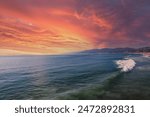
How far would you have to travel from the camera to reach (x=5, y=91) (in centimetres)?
1658

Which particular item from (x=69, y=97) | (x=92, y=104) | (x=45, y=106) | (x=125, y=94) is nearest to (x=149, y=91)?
(x=125, y=94)

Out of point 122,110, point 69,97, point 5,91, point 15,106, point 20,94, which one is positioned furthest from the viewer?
point 5,91

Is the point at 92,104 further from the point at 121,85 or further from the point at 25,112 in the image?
the point at 121,85

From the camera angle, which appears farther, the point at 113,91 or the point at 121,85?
the point at 121,85

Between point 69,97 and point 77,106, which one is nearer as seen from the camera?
point 77,106

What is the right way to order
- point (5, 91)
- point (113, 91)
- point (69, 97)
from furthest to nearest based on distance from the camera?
point (5, 91), point (113, 91), point (69, 97)

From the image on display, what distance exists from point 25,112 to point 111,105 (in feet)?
9.60

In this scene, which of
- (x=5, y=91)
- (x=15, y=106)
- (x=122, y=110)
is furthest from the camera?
(x=5, y=91)

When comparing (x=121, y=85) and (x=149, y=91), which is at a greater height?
(x=121, y=85)

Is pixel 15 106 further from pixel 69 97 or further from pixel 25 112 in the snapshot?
pixel 69 97

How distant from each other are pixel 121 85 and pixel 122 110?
8478 mm

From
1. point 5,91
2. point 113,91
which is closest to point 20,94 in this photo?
point 5,91

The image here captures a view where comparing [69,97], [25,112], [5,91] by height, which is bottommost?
[25,112]

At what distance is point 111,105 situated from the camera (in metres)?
7.73
